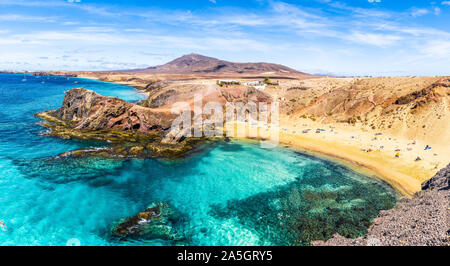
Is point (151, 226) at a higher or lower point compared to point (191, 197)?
lower

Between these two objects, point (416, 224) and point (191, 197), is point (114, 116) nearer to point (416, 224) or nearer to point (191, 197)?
point (191, 197)

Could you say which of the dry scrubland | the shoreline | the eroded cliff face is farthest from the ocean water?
the eroded cliff face

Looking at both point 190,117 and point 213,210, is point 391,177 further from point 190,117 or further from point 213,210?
point 190,117

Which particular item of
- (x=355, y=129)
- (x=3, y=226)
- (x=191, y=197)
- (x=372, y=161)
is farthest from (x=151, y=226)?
(x=355, y=129)

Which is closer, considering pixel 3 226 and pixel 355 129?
pixel 3 226
